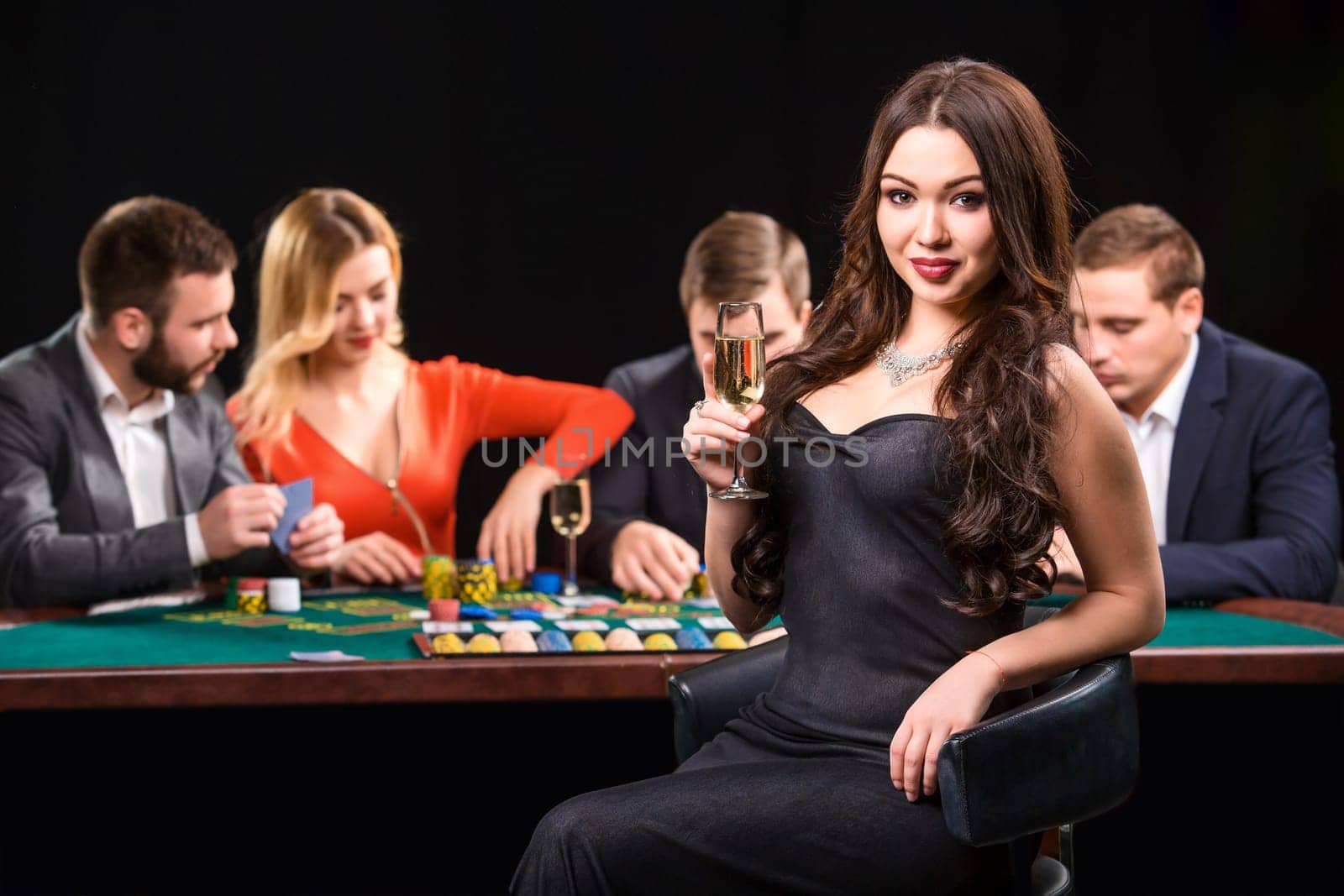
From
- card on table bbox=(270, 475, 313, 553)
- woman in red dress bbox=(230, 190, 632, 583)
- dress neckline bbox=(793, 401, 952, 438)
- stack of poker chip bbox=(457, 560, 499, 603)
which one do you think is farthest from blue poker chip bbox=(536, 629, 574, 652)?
woman in red dress bbox=(230, 190, 632, 583)

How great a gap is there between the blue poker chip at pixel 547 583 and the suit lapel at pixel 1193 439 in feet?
6.02

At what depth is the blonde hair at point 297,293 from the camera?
4910 mm

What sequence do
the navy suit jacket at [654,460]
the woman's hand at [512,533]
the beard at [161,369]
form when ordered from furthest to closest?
the navy suit jacket at [654,460] → the beard at [161,369] → the woman's hand at [512,533]

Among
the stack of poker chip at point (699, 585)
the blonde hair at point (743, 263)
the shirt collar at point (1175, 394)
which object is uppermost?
the blonde hair at point (743, 263)

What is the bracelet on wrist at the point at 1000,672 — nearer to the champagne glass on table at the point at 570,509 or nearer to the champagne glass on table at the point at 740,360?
the champagne glass on table at the point at 740,360

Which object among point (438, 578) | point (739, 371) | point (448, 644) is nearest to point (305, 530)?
point (438, 578)

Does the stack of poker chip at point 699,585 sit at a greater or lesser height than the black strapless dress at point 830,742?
lesser

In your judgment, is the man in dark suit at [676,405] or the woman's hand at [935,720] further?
the man in dark suit at [676,405]

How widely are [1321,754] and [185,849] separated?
265 cm

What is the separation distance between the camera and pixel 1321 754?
3.65m

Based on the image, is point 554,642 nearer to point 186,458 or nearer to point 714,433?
point 714,433

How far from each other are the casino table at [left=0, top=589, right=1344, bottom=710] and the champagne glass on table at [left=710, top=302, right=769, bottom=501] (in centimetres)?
114

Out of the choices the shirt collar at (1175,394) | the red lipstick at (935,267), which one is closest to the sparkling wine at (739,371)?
the red lipstick at (935,267)

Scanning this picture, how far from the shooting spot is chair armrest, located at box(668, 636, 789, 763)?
8.66 feet
